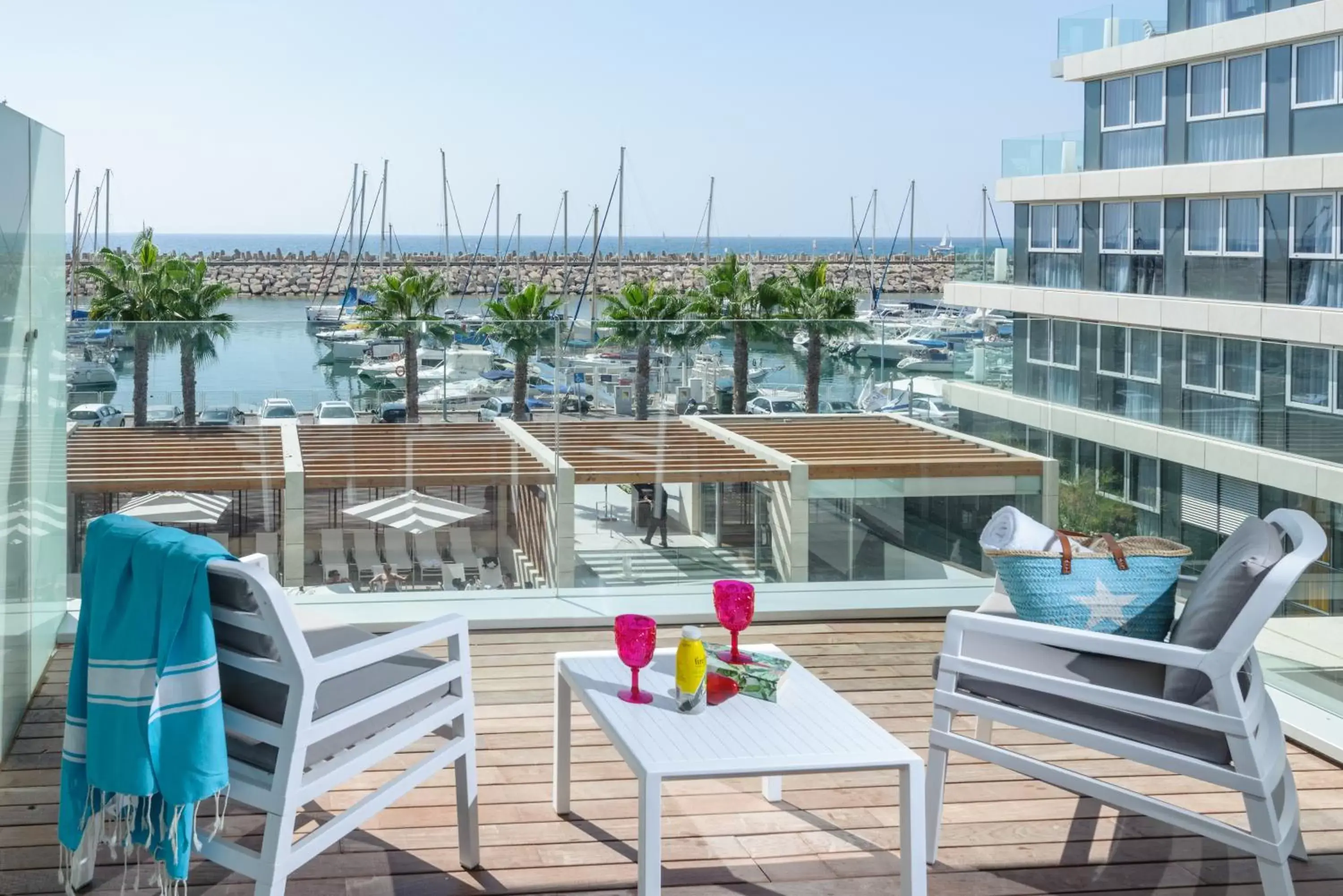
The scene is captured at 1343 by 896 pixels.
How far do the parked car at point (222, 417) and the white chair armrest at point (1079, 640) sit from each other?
8.78 feet

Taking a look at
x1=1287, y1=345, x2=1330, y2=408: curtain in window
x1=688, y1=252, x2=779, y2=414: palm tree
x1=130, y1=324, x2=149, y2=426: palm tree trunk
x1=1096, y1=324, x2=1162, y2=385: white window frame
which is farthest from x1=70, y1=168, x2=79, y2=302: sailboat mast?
x1=1287, y1=345, x2=1330, y2=408: curtain in window

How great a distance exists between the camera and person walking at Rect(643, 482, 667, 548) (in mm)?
4715

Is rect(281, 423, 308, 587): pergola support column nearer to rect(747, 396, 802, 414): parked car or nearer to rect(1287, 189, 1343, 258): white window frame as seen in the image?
rect(747, 396, 802, 414): parked car

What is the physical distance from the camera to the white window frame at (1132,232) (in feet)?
87.5

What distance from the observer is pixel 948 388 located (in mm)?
5023

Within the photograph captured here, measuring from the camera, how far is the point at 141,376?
14.3 feet

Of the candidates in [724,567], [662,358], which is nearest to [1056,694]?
[724,567]

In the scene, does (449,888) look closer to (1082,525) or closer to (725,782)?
(725,782)

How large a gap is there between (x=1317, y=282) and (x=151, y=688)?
76.9 ft

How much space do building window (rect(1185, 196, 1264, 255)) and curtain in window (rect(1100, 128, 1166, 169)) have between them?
5.09ft

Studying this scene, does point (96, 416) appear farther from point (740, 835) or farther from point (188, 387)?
point (740, 835)

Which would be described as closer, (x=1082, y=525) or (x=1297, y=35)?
(x=1082, y=525)

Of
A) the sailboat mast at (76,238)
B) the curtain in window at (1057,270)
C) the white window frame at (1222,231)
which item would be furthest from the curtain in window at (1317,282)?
the sailboat mast at (76,238)

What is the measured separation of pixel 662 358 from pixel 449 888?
259 centimetres
